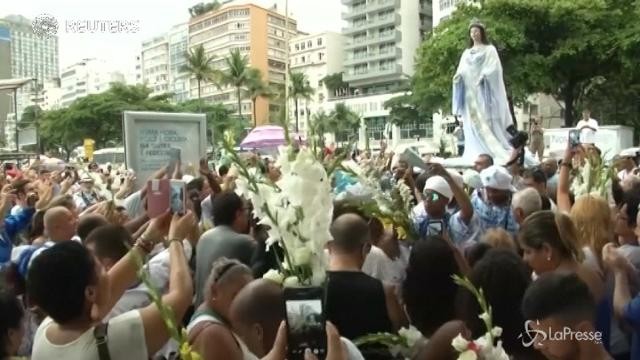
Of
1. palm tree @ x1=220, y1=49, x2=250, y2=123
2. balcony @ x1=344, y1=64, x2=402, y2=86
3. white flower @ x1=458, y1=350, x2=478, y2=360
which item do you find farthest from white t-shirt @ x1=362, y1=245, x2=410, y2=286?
balcony @ x1=344, y1=64, x2=402, y2=86

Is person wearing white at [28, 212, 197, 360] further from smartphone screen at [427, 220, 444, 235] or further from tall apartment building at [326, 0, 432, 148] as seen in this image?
tall apartment building at [326, 0, 432, 148]

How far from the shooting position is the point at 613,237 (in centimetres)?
377

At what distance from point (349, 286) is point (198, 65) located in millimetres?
60152

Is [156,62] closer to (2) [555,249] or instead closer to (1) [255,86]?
(1) [255,86]

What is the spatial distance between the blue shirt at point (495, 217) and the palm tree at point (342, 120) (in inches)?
43.2

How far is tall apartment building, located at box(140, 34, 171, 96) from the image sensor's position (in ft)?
373

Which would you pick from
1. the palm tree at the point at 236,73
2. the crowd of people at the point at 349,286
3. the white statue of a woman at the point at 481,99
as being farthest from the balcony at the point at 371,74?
the crowd of people at the point at 349,286

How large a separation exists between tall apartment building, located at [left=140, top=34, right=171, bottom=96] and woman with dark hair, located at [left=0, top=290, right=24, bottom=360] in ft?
370

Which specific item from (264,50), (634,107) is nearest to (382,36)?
(264,50)

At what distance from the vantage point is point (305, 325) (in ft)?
6.68

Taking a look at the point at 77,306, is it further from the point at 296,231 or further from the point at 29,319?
the point at 29,319

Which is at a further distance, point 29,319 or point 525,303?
point 29,319

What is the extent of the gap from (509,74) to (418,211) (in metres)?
23.3
